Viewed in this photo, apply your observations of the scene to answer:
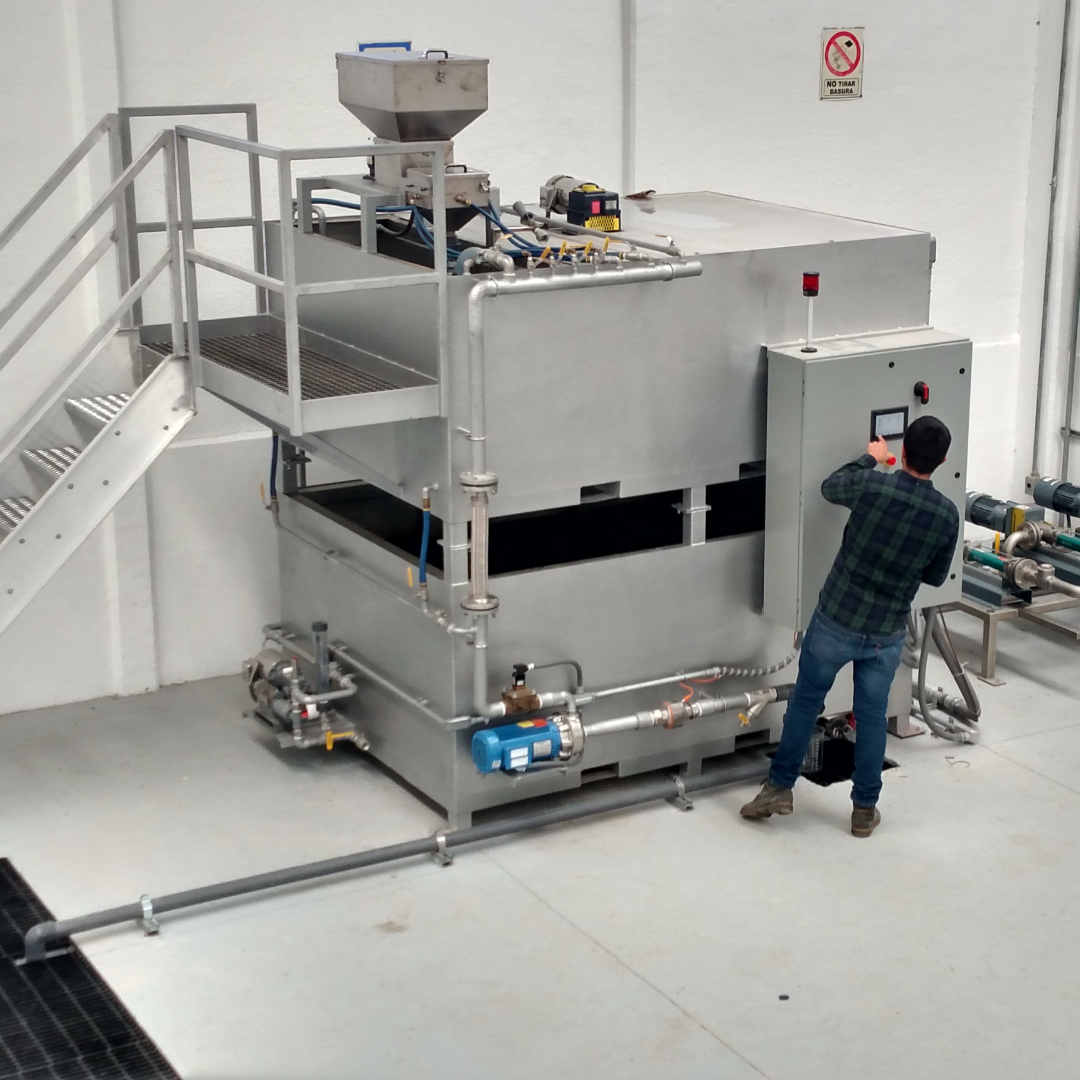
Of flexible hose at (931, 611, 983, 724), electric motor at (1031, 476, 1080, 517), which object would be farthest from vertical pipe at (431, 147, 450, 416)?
electric motor at (1031, 476, 1080, 517)

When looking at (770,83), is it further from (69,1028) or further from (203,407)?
(69,1028)

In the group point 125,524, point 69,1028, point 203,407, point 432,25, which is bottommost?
point 69,1028

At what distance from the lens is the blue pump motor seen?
→ 430 cm

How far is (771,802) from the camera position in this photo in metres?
4.56

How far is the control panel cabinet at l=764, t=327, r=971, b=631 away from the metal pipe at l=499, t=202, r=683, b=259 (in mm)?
420

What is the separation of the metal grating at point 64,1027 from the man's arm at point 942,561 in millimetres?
2340

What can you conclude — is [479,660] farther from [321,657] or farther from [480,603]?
[321,657]

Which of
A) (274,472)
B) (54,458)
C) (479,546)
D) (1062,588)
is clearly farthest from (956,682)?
(54,458)

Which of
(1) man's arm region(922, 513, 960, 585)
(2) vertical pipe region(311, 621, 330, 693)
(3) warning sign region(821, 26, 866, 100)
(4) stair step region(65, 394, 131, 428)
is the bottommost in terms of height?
(2) vertical pipe region(311, 621, 330, 693)

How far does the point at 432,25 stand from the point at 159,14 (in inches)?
38.2

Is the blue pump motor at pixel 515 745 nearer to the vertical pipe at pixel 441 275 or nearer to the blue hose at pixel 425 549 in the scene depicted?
the blue hose at pixel 425 549

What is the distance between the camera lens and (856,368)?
4.43m

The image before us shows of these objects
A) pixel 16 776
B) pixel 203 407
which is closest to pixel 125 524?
pixel 203 407

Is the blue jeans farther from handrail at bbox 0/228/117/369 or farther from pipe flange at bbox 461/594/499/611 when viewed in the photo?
handrail at bbox 0/228/117/369
